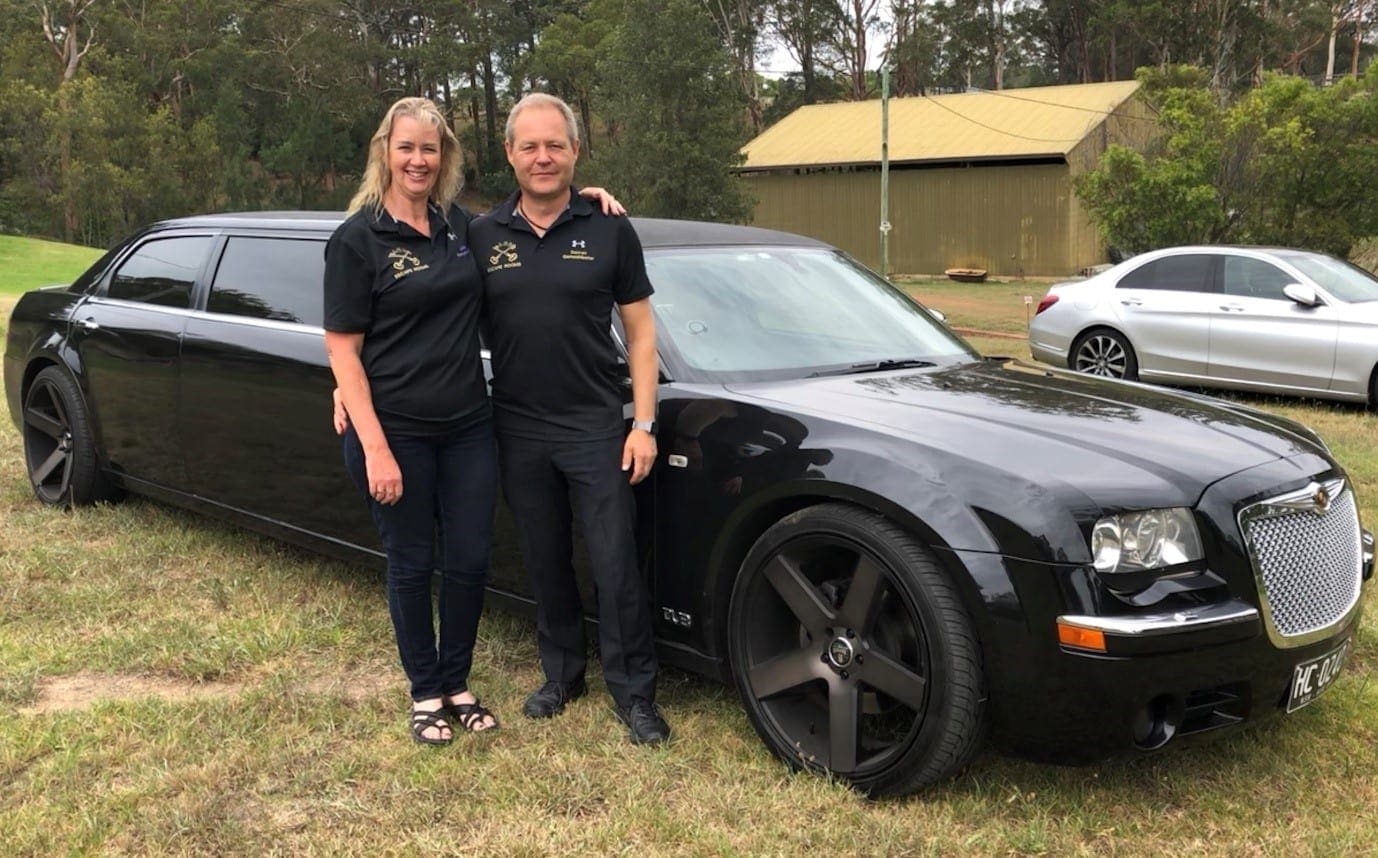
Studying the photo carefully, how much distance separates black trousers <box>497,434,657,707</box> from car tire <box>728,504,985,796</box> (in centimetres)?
33

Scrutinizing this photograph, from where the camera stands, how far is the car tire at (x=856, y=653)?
109 inches

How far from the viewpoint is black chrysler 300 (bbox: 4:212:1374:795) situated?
2678mm

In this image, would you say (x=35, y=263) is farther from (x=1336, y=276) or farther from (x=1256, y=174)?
(x=1336, y=276)

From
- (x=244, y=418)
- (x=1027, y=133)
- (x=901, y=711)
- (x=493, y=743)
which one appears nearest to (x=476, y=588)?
(x=493, y=743)

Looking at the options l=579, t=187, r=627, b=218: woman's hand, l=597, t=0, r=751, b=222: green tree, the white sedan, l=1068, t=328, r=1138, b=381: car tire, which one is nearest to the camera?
l=579, t=187, r=627, b=218: woman's hand

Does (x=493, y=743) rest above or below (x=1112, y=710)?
below

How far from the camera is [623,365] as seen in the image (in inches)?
136

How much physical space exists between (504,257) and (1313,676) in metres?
2.33

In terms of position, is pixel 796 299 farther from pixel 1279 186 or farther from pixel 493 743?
pixel 1279 186

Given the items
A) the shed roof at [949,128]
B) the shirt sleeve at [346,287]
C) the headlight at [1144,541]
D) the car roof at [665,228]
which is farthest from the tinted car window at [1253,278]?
the shed roof at [949,128]

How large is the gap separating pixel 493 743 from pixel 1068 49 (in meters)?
60.7

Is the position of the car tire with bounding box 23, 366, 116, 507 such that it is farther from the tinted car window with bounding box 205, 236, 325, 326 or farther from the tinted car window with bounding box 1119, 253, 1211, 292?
the tinted car window with bounding box 1119, 253, 1211, 292

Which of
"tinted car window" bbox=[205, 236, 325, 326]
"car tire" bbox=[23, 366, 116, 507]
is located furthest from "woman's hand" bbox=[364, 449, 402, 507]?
"car tire" bbox=[23, 366, 116, 507]

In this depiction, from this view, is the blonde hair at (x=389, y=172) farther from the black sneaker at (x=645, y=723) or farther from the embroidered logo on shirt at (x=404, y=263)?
the black sneaker at (x=645, y=723)
